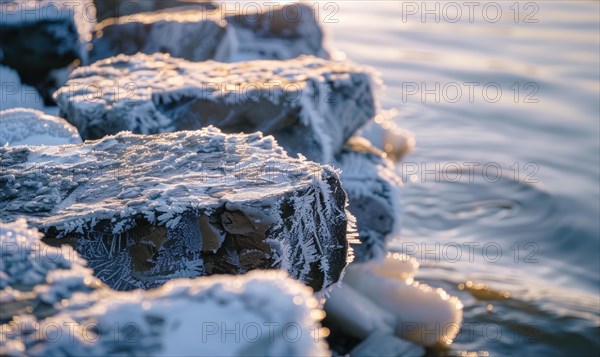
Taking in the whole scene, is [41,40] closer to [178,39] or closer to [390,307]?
[178,39]

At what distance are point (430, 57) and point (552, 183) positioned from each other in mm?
2662

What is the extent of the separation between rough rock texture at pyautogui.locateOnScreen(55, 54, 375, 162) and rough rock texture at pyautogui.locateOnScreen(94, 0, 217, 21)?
10.1ft

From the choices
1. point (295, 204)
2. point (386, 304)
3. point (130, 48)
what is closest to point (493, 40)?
point (130, 48)

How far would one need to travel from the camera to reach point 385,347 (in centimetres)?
286

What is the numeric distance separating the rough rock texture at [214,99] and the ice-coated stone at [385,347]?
2.26 ft

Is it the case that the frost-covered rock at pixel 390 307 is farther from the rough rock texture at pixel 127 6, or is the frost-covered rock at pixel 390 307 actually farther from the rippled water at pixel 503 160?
the rough rock texture at pixel 127 6

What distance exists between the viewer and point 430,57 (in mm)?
6871

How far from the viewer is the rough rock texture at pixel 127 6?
19.8 ft

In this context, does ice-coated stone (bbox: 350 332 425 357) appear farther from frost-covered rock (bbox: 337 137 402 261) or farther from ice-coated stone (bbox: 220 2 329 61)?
ice-coated stone (bbox: 220 2 329 61)

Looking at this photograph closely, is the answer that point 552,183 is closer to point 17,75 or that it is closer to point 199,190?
point 17,75

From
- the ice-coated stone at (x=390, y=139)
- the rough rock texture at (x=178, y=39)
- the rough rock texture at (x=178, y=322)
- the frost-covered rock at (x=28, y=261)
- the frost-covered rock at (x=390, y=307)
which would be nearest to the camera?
the rough rock texture at (x=178, y=322)

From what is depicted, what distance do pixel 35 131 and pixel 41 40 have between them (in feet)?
4.68

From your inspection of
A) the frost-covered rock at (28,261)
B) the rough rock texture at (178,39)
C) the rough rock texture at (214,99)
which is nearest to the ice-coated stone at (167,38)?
the rough rock texture at (178,39)

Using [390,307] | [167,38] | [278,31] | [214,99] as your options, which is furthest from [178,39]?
[390,307]
